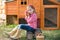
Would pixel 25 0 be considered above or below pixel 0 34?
above

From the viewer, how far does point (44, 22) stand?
9.73 m

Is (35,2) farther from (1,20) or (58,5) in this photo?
(1,20)

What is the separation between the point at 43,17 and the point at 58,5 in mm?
694

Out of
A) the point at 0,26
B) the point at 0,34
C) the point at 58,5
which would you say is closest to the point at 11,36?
the point at 0,34

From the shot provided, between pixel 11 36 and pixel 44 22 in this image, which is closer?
pixel 11 36

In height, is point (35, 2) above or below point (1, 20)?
above

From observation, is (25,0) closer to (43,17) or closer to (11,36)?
(43,17)

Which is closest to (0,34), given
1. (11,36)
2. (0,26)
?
(11,36)

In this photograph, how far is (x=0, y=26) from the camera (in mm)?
9727

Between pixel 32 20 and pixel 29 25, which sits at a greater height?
pixel 32 20

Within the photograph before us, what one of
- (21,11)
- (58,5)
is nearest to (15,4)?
(21,11)

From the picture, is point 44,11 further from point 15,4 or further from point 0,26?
point 0,26

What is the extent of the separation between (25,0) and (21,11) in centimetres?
43

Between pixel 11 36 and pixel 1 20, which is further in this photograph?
pixel 1 20
